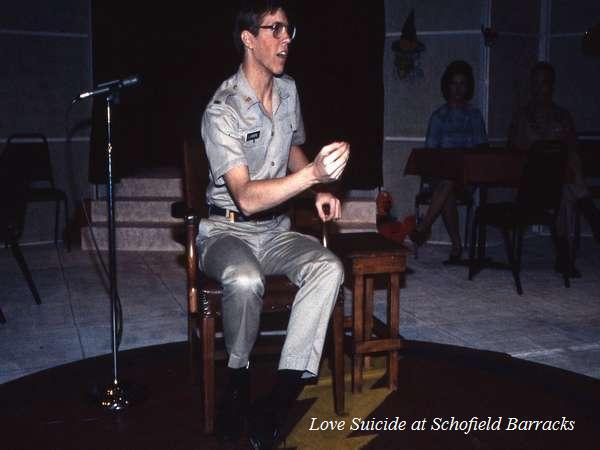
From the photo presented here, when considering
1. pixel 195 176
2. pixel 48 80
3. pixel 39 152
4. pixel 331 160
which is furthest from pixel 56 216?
pixel 331 160

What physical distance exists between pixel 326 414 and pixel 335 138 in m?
4.93

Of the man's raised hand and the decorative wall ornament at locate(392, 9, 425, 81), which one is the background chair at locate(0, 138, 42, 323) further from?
the decorative wall ornament at locate(392, 9, 425, 81)

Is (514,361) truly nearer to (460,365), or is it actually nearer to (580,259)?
(460,365)

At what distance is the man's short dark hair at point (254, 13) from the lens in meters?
2.74

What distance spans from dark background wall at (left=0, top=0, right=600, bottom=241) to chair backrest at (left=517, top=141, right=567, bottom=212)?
2.13 metres

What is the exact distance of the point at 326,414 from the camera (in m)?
2.80

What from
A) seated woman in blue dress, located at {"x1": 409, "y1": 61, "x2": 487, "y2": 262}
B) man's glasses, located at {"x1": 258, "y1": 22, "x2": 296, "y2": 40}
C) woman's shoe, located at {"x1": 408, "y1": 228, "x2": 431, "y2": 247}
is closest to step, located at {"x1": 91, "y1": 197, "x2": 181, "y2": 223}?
woman's shoe, located at {"x1": 408, "y1": 228, "x2": 431, "y2": 247}

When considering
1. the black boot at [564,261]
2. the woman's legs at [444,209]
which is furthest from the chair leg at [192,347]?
the woman's legs at [444,209]

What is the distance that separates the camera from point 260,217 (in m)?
2.87

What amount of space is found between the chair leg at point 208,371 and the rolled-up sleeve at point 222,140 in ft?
1.84

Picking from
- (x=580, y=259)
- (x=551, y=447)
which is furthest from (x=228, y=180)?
(x=580, y=259)

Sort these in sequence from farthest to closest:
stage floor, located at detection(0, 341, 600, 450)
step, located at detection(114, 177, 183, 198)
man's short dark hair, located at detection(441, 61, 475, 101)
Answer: step, located at detection(114, 177, 183, 198)
man's short dark hair, located at detection(441, 61, 475, 101)
stage floor, located at detection(0, 341, 600, 450)

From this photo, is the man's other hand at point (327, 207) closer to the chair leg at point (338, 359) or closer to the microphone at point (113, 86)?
the chair leg at point (338, 359)

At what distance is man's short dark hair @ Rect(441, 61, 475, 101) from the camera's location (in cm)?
638
